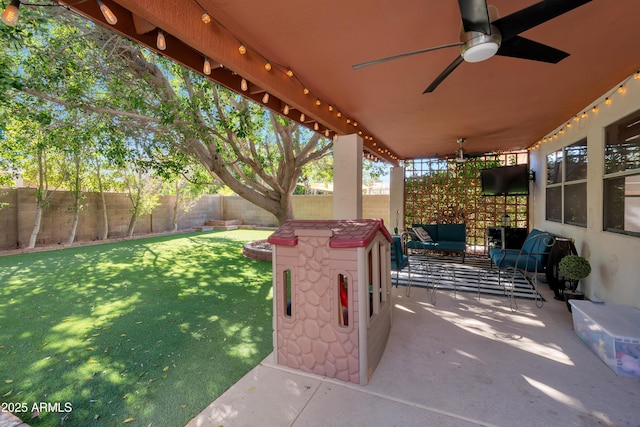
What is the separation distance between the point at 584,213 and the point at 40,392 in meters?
6.16

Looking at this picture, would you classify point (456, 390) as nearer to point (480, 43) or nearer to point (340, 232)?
point (340, 232)

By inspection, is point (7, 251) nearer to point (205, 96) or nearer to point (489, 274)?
point (205, 96)

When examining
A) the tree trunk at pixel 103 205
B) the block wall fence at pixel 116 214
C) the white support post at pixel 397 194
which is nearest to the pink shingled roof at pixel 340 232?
the white support post at pixel 397 194

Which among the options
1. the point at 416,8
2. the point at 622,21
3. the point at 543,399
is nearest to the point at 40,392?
the point at 543,399

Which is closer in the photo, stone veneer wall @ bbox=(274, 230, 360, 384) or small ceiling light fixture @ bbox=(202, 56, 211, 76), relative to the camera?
stone veneer wall @ bbox=(274, 230, 360, 384)

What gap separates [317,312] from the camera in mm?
2088

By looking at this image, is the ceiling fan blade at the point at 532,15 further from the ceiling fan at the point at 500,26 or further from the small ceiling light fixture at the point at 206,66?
the small ceiling light fixture at the point at 206,66

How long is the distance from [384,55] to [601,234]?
3.47 metres

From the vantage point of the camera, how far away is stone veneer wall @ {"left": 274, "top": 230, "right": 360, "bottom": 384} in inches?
78.6

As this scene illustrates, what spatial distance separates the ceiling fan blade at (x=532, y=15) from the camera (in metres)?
1.41

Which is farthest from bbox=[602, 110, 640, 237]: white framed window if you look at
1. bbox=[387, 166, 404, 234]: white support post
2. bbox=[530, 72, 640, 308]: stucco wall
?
bbox=[387, 166, 404, 234]: white support post

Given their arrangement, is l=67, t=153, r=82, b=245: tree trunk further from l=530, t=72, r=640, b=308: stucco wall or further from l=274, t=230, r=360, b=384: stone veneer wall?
l=530, t=72, r=640, b=308: stucco wall

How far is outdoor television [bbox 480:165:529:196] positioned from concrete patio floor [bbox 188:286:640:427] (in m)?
4.26

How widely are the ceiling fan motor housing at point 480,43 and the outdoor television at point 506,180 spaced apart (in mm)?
5581
